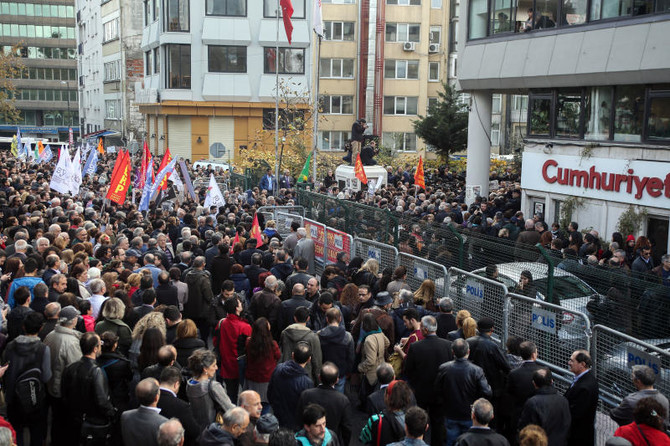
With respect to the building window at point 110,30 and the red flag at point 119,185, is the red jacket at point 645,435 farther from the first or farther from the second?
the building window at point 110,30

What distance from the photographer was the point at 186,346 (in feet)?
27.3

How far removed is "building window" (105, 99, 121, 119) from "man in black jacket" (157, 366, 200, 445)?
62184mm

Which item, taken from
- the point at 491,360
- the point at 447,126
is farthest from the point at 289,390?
the point at 447,126

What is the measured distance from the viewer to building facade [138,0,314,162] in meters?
45.9

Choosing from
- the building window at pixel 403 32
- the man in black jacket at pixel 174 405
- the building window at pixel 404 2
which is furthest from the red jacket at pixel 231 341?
the building window at pixel 404 2

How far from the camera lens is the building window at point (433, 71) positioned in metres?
56.1

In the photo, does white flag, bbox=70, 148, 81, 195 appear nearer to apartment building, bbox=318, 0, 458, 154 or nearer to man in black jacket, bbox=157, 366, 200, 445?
man in black jacket, bbox=157, 366, 200, 445

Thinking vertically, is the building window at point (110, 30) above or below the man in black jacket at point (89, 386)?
above

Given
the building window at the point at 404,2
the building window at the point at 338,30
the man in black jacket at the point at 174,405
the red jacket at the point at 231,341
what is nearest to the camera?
the man in black jacket at the point at 174,405

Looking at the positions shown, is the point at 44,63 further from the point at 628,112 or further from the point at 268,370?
the point at 268,370

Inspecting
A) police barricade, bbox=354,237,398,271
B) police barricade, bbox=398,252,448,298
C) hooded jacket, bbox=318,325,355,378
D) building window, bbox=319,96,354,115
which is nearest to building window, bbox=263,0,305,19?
building window, bbox=319,96,354,115

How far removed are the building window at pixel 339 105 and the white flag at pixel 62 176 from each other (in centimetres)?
3560

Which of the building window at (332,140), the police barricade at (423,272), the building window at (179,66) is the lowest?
the police barricade at (423,272)

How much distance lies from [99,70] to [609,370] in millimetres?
72642
